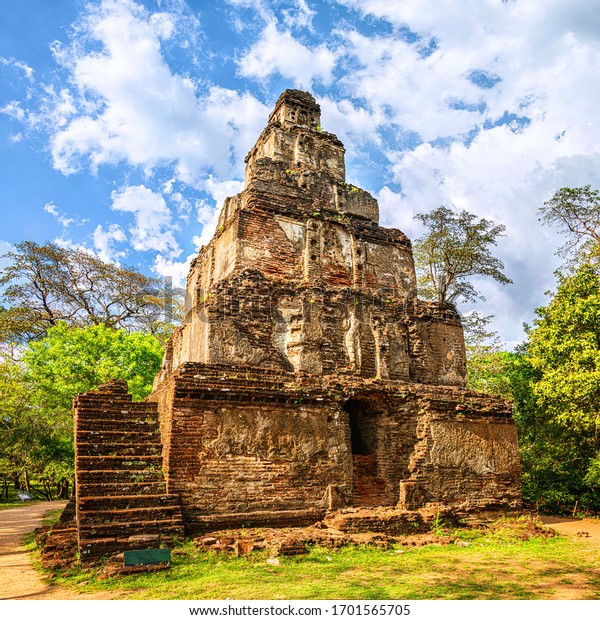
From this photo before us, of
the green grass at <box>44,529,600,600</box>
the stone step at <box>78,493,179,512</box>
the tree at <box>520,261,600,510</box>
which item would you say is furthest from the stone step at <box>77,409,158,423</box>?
the tree at <box>520,261,600,510</box>

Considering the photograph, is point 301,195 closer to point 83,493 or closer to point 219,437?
point 219,437

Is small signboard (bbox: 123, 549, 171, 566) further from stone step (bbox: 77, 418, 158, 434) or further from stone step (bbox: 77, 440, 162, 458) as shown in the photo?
stone step (bbox: 77, 418, 158, 434)

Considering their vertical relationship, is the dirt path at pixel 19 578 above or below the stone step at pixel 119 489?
below

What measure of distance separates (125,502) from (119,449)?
4.05 ft

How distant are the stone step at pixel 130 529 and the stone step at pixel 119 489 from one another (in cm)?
51

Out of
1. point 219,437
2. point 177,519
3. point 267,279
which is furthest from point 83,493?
point 267,279

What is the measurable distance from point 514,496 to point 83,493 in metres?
9.98

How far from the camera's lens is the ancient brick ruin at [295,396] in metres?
8.90

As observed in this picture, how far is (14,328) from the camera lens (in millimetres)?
23859

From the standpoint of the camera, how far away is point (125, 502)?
7.99m

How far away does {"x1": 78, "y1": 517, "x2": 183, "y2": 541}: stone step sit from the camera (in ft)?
24.2

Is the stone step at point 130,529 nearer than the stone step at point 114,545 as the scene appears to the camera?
No

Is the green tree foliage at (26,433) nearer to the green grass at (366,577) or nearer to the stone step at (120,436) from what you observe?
the stone step at (120,436)

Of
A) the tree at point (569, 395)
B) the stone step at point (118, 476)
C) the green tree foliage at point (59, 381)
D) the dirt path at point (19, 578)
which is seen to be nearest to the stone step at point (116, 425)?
the stone step at point (118, 476)
